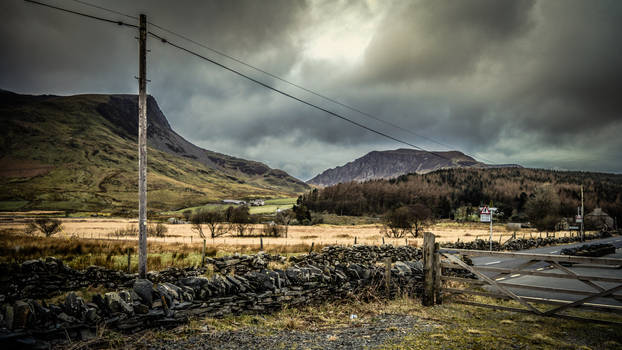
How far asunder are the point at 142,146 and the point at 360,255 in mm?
11604

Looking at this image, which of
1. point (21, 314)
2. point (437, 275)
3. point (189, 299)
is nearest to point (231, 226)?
point (189, 299)

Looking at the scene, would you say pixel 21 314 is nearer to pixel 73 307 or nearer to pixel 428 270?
pixel 73 307

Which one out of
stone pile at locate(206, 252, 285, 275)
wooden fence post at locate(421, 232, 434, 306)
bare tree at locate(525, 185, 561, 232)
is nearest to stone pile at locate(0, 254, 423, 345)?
wooden fence post at locate(421, 232, 434, 306)

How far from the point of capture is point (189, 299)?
21.7 ft

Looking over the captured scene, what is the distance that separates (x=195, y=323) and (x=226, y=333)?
32.8 inches

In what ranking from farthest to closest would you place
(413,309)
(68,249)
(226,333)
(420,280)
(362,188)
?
(362,188) < (68,249) < (420,280) < (413,309) < (226,333)

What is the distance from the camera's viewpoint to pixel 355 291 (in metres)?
8.84

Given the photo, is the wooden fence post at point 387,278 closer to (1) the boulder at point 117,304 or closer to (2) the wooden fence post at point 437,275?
(2) the wooden fence post at point 437,275

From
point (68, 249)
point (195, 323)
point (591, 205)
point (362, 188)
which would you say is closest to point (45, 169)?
point (362, 188)

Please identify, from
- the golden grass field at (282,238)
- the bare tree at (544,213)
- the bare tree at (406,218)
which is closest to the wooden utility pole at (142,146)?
the golden grass field at (282,238)

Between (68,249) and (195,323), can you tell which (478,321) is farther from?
(68,249)

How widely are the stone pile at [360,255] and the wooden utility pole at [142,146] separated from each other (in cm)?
702

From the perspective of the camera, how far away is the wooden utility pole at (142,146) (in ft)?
26.9

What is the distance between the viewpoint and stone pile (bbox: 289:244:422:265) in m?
14.7
